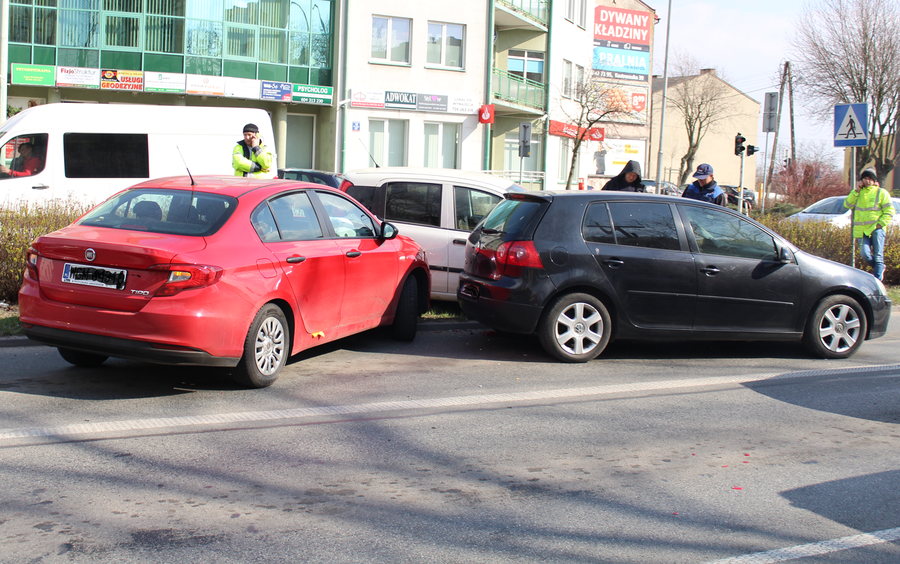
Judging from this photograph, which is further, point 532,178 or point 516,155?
point 516,155

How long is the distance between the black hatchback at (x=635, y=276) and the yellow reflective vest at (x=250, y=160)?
11.9 ft

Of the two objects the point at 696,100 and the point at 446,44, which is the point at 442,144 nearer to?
the point at 446,44

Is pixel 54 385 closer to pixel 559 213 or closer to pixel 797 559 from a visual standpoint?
pixel 559 213

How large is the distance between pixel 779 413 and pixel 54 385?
538cm

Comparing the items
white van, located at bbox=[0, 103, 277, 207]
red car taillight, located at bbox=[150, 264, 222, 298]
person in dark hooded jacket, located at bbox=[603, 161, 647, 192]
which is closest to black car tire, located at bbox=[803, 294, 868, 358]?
person in dark hooded jacket, located at bbox=[603, 161, 647, 192]

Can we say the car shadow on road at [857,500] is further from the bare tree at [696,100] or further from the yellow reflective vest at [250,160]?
the bare tree at [696,100]

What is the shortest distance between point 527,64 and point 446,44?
7451 millimetres

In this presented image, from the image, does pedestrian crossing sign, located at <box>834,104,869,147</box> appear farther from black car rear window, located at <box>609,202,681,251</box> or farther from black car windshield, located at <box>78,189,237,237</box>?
black car windshield, located at <box>78,189,237,237</box>

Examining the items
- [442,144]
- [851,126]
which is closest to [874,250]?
[851,126]

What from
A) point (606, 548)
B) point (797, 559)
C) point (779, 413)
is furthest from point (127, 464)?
point (779, 413)

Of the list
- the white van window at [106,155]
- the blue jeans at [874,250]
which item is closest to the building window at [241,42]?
the white van window at [106,155]

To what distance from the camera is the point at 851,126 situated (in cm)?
1338

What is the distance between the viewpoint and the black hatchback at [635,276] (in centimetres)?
756

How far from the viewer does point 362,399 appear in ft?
20.0
